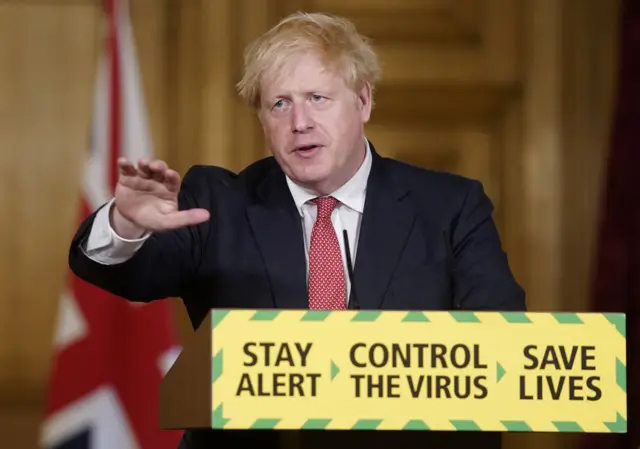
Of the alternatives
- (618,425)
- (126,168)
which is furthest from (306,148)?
(618,425)

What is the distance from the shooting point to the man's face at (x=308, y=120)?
1521mm

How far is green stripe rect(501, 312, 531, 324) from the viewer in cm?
101

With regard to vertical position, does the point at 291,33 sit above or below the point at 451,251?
above

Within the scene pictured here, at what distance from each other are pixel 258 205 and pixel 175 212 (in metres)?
0.32

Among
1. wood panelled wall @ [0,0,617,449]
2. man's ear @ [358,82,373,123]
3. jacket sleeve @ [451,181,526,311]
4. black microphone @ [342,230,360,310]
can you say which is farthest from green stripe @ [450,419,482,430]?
wood panelled wall @ [0,0,617,449]

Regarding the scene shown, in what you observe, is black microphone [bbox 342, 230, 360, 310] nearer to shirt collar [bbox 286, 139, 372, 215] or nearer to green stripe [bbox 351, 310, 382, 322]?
shirt collar [bbox 286, 139, 372, 215]

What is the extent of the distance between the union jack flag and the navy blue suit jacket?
0.86 meters

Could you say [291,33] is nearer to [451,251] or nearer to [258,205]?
[258,205]

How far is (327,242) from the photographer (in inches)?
59.3

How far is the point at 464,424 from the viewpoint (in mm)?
989

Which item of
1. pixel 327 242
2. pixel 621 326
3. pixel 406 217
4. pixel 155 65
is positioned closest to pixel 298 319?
pixel 621 326

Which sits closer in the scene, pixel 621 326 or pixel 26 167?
pixel 621 326

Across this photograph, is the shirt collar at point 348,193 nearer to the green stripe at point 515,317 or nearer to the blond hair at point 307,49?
the blond hair at point 307,49

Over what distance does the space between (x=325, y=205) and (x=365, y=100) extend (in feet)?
0.69
